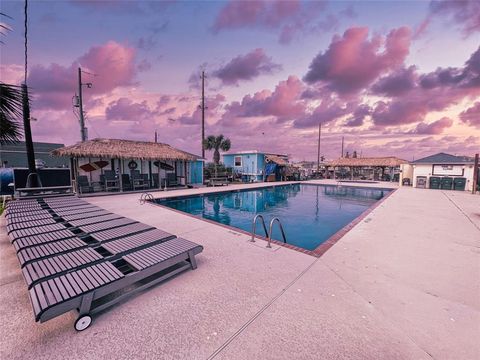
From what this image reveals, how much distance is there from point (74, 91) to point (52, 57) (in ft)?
29.0

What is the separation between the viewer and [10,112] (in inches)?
167

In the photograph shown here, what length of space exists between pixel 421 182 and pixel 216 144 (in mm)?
21643

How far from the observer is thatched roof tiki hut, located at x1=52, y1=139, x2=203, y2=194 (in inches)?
487

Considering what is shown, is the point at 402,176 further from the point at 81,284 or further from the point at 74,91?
the point at 74,91

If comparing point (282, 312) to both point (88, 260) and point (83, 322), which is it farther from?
point (88, 260)

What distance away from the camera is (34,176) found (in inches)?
344

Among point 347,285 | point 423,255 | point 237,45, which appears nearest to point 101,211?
point 347,285

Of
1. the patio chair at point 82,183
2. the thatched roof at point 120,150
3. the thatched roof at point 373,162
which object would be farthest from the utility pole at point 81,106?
the thatched roof at point 373,162

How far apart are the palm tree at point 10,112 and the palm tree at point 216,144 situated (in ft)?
67.4

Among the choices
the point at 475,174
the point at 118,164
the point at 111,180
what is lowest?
the point at 111,180

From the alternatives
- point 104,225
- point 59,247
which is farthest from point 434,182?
point 59,247

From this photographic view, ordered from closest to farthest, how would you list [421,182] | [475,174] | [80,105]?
[475,174], [80,105], [421,182]

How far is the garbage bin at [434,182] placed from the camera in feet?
57.8

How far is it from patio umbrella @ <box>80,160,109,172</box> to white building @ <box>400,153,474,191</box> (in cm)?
2690
